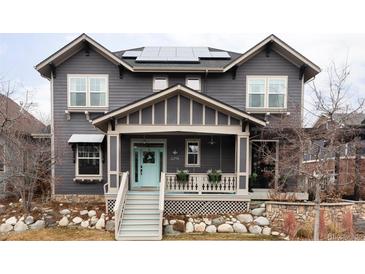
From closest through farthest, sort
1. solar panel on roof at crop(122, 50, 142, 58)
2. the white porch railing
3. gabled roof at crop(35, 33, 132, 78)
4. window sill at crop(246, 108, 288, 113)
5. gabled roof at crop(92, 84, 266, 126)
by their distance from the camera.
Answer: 1. gabled roof at crop(92, 84, 266, 126)
2. the white porch railing
3. gabled roof at crop(35, 33, 132, 78)
4. window sill at crop(246, 108, 288, 113)
5. solar panel on roof at crop(122, 50, 142, 58)

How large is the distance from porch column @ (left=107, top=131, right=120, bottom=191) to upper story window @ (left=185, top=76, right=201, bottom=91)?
3.13m

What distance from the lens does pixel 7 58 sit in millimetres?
5672

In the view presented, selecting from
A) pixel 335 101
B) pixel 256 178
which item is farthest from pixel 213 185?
pixel 335 101

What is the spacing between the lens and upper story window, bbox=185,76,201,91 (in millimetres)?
7730

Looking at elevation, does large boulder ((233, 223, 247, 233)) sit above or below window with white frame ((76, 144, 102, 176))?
below

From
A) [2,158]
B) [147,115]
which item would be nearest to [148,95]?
[147,115]

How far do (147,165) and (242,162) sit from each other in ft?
10.7

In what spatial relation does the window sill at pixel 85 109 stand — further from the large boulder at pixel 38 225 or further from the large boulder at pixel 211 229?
the large boulder at pixel 211 229

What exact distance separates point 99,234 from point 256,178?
4.90 meters

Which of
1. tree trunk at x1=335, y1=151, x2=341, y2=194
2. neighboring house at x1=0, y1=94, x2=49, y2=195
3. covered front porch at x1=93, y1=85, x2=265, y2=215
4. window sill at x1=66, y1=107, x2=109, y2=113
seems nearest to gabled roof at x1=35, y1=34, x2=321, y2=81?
window sill at x1=66, y1=107, x2=109, y2=113

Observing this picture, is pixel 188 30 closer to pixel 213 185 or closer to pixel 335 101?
pixel 335 101

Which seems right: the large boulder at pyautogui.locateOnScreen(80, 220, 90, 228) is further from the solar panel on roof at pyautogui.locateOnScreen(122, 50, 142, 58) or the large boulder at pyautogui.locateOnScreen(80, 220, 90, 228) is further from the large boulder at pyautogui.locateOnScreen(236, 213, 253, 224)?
the solar panel on roof at pyautogui.locateOnScreen(122, 50, 142, 58)

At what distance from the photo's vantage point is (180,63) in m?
7.63
